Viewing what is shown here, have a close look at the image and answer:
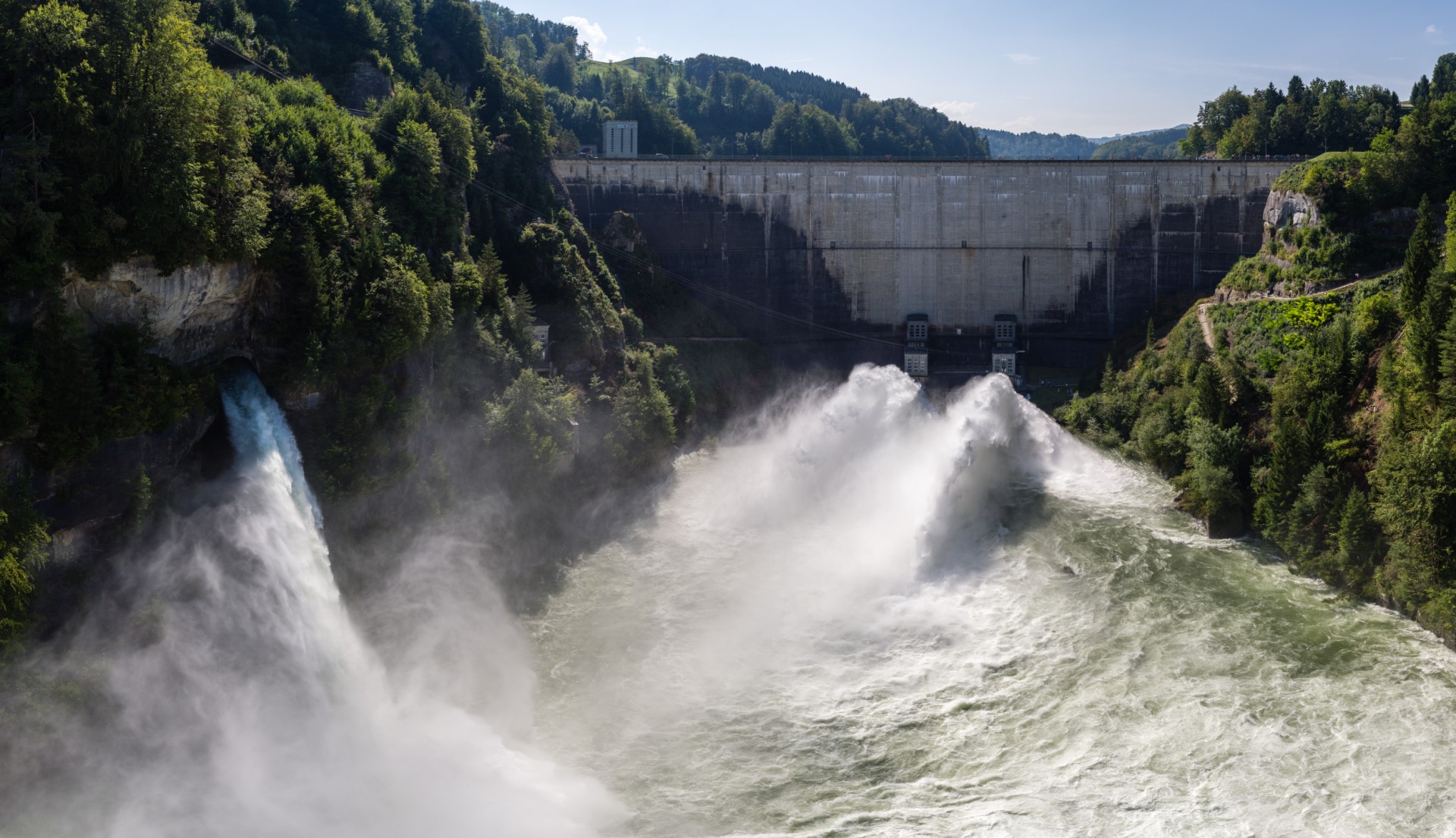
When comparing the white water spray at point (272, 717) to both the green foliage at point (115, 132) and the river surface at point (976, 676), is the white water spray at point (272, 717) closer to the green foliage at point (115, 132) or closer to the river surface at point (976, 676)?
the river surface at point (976, 676)

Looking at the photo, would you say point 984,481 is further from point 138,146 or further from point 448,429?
point 138,146

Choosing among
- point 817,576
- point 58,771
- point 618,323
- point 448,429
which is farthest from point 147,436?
point 618,323

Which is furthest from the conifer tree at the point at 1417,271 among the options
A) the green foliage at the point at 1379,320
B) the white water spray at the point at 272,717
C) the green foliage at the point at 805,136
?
the green foliage at the point at 805,136

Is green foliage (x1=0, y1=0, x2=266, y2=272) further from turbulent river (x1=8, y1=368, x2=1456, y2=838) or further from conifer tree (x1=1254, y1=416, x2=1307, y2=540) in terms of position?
conifer tree (x1=1254, y1=416, x2=1307, y2=540)

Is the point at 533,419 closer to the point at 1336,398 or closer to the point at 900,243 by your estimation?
the point at 1336,398

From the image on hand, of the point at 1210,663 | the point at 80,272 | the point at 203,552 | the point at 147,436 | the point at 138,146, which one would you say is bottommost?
the point at 1210,663

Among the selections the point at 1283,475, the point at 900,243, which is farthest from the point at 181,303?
the point at 900,243

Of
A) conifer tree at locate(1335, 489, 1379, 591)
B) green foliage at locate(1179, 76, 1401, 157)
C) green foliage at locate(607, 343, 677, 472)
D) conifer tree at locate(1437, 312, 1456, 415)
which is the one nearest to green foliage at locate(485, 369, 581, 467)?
green foliage at locate(607, 343, 677, 472)
